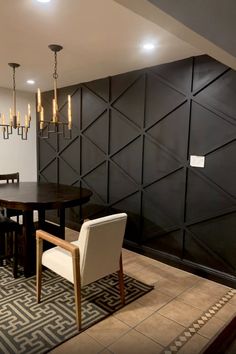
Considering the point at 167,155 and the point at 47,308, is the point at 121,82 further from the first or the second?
the point at 47,308

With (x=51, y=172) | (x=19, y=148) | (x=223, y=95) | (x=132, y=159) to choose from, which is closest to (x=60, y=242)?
(x=132, y=159)

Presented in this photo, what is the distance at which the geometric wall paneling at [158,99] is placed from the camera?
10.0 ft

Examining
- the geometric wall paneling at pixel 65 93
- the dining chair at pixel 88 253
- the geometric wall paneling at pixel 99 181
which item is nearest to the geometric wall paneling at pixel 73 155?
the geometric wall paneling at pixel 99 181

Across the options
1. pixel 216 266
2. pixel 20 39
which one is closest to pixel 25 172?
pixel 20 39

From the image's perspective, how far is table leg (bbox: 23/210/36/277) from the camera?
287cm

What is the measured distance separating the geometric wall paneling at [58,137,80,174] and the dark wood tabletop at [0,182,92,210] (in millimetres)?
995

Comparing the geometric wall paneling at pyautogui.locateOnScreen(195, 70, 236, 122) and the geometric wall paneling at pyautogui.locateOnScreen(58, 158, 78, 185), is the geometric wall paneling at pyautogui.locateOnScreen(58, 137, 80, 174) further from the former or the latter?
the geometric wall paneling at pyautogui.locateOnScreen(195, 70, 236, 122)

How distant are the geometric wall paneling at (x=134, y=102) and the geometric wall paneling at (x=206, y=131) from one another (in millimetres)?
734

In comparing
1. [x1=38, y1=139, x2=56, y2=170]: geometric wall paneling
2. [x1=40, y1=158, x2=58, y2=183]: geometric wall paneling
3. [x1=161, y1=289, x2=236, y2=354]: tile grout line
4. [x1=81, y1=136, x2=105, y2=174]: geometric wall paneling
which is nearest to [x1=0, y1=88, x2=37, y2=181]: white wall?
[x1=38, y1=139, x2=56, y2=170]: geometric wall paneling

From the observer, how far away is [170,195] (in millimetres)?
3188

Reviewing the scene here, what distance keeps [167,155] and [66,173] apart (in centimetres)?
200

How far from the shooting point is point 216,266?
9.37 ft

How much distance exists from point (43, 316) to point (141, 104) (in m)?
2.52

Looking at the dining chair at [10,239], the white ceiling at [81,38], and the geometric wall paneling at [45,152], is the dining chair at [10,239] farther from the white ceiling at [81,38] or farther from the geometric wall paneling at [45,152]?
the geometric wall paneling at [45,152]
